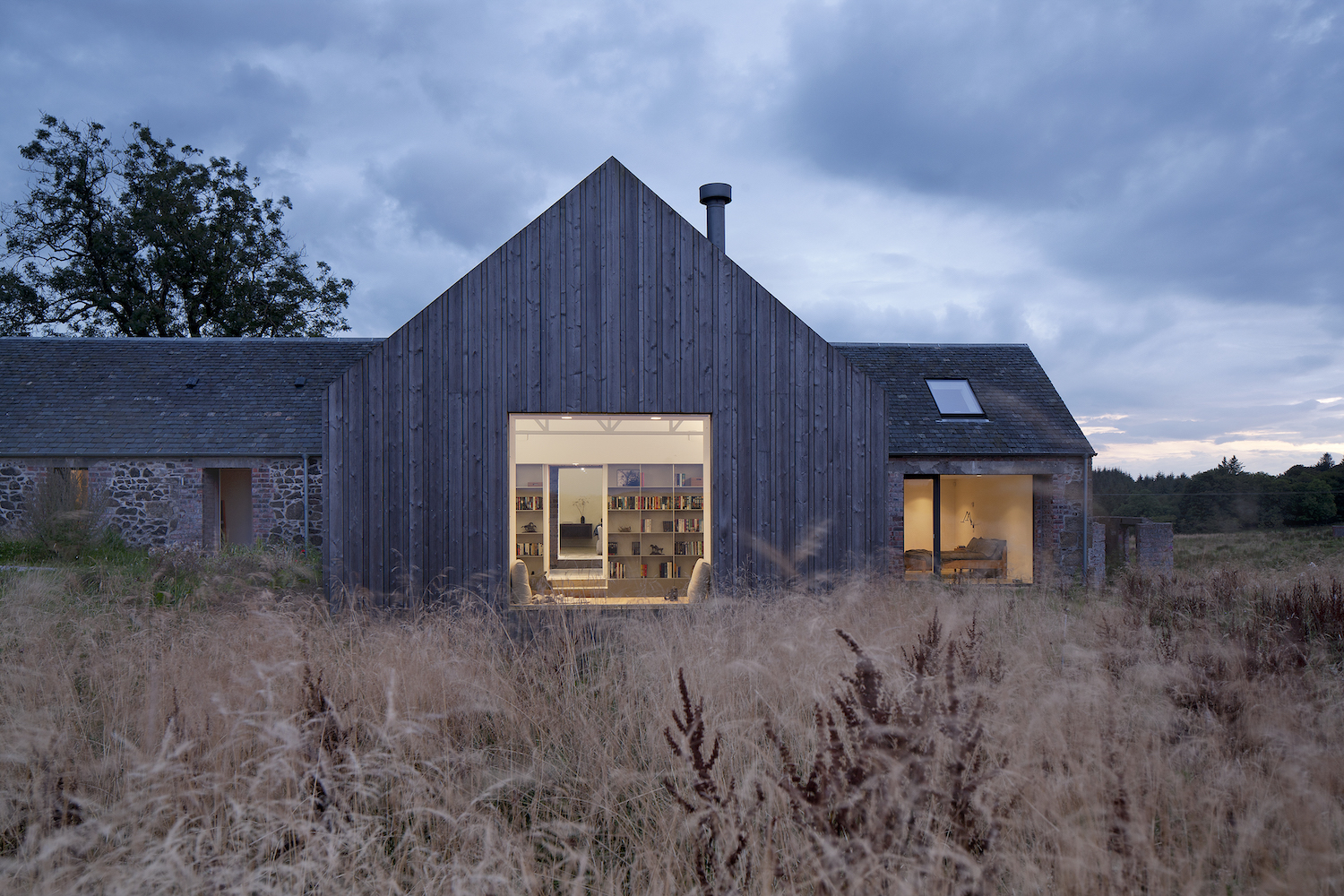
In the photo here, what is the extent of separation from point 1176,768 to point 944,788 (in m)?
1.21

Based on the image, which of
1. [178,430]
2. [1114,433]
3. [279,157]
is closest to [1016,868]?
[178,430]

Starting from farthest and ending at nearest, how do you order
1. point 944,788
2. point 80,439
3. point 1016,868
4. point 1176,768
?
point 80,439 < point 1176,768 < point 944,788 < point 1016,868

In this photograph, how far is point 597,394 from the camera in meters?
6.73

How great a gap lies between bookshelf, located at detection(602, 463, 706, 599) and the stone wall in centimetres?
518

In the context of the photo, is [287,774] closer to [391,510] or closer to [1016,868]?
[1016,868]

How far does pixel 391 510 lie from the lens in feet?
21.5

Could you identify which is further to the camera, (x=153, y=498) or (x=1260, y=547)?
(x=1260, y=547)

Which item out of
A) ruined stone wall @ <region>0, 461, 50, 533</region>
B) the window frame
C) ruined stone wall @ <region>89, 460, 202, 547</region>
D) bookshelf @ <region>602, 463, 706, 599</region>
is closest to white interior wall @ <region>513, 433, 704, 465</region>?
bookshelf @ <region>602, 463, 706, 599</region>

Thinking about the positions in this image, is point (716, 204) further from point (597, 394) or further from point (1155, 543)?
point (1155, 543)

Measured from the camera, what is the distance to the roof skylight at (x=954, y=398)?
1230 cm

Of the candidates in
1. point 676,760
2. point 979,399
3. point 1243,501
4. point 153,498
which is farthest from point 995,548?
point 153,498

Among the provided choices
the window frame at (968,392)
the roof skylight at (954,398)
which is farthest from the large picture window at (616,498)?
the roof skylight at (954,398)

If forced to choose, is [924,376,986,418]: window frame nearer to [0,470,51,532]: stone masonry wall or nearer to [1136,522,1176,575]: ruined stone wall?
[1136,522,1176,575]: ruined stone wall

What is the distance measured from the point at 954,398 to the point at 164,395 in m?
14.7
